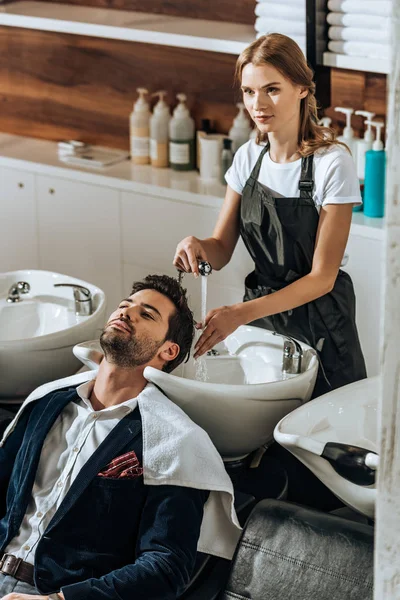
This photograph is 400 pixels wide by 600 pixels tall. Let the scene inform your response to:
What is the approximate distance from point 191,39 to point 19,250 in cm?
126

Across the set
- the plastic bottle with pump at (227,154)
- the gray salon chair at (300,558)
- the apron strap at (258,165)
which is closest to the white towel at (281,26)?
the plastic bottle with pump at (227,154)

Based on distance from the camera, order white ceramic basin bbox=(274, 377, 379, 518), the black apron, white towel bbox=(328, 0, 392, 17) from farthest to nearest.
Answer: white towel bbox=(328, 0, 392, 17), the black apron, white ceramic basin bbox=(274, 377, 379, 518)

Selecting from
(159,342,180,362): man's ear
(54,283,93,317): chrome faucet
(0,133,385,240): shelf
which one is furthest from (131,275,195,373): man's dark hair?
(0,133,385,240): shelf

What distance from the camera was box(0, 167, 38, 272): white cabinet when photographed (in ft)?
11.6

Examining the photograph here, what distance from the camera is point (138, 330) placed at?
1873 mm

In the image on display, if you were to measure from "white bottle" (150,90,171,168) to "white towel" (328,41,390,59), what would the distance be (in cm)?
82

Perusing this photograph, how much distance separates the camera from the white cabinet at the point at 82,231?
3338 millimetres

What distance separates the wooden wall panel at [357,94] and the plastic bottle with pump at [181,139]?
56cm

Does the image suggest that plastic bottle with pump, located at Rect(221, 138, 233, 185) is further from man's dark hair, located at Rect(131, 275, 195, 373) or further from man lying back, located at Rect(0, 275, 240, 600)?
man lying back, located at Rect(0, 275, 240, 600)

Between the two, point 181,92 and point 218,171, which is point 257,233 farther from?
point 181,92

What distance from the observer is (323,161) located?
6.54ft

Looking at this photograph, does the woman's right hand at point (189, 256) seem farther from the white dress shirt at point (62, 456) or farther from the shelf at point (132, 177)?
the shelf at point (132, 177)

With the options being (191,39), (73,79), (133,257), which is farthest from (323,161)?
(73,79)

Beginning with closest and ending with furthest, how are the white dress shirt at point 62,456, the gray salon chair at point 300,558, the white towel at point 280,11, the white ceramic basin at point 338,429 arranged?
the gray salon chair at point 300,558
the white ceramic basin at point 338,429
the white dress shirt at point 62,456
the white towel at point 280,11
